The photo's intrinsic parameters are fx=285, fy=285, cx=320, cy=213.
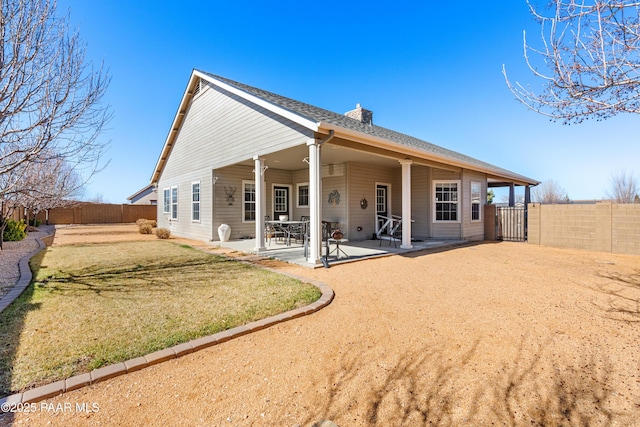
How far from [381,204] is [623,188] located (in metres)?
32.8

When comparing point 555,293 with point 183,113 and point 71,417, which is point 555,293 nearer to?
point 71,417

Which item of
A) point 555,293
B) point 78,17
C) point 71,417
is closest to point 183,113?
point 78,17

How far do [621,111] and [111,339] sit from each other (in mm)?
6064

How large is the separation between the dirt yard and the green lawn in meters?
0.43

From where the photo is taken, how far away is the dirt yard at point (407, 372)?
189 centimetres

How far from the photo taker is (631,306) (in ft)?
12.9

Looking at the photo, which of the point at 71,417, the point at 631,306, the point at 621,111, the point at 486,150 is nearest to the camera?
the point at 71,417

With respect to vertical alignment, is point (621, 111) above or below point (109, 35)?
below

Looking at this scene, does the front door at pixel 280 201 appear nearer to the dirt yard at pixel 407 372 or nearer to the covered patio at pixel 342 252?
the covered patio at pixel 342 252

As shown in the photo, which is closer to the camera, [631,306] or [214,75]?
[631,306]

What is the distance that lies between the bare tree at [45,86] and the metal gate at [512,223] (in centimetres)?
1316

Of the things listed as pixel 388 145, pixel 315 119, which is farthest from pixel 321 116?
pixel 388 145

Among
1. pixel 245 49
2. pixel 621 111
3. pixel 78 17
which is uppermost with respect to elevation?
pixel 245 49

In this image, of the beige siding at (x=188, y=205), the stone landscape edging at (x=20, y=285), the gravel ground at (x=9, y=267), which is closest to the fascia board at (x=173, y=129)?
the beige siding at (x=188, y=205)
